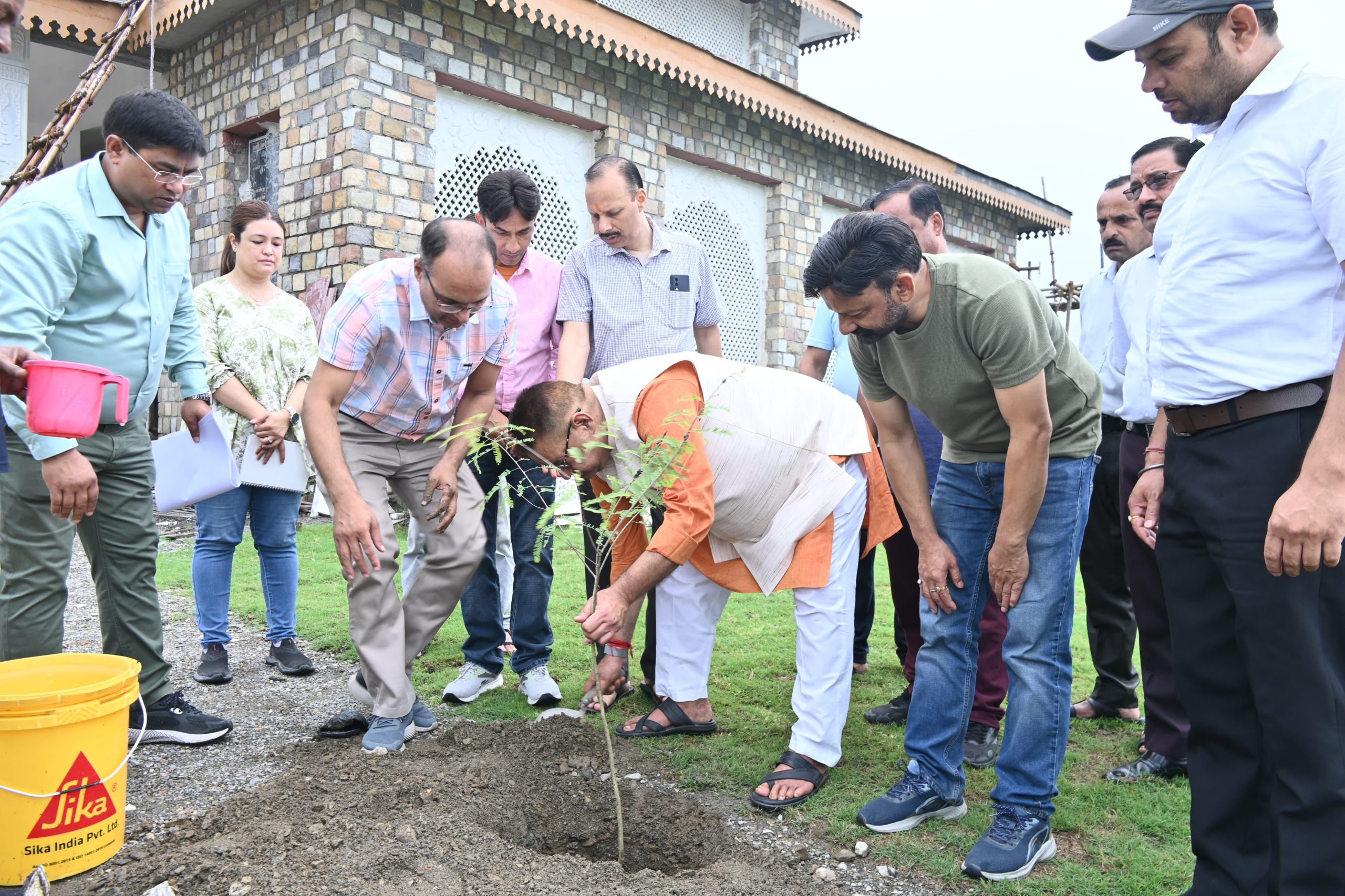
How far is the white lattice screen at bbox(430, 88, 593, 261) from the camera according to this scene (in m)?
8.45

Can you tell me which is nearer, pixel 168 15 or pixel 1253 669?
pixel 1253 669

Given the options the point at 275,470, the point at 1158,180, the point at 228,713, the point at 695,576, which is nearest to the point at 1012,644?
the point at 695,576

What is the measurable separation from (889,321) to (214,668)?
11.2 ft

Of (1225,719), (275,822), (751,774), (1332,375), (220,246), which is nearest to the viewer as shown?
(1332,375)

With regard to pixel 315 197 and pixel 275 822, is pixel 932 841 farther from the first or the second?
pixel 315 197

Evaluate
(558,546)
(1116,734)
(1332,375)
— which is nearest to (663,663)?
(1116,734)

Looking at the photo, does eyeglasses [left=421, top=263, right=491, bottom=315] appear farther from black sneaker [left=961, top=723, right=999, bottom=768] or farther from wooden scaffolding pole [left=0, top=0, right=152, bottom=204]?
wooden scaffolding pole [left=0, top=0, right=152, bottom=204]

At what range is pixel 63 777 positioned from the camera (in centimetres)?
229

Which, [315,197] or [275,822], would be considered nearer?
[275,822]

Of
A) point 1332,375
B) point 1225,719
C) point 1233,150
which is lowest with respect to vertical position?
point 1225,719

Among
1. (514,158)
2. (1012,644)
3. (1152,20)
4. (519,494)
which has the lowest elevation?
(1012,644)

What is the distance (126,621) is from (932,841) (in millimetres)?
2804

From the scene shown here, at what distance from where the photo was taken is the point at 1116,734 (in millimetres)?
3662

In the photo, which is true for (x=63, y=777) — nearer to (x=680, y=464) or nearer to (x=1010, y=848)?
(x=680, y=464)
